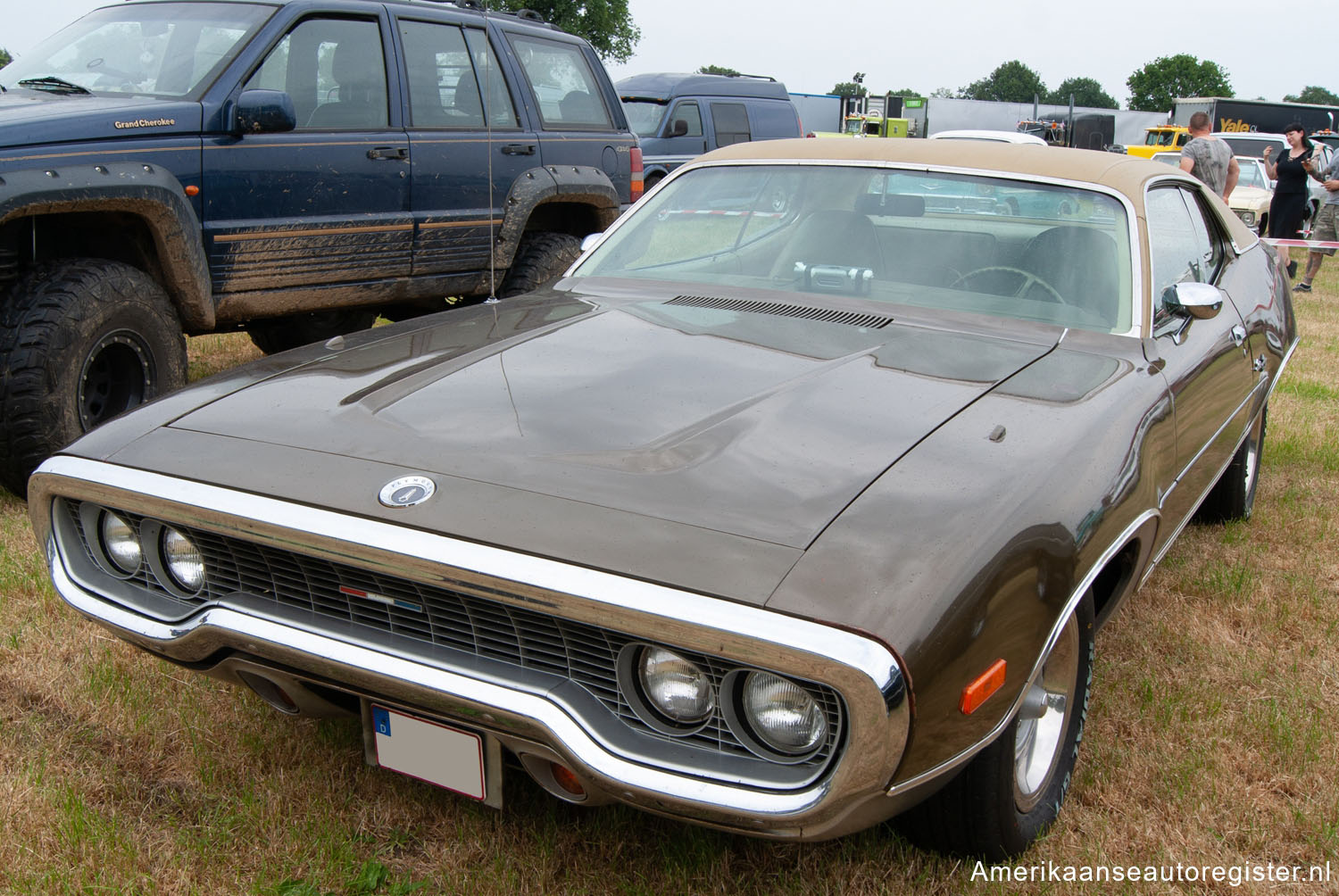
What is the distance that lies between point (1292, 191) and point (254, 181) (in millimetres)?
11333

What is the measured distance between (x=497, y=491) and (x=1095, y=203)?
206 centimetres

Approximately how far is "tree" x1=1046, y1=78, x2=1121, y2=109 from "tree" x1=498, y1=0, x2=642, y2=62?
63604 mm

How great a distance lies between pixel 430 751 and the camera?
2062 millimetres

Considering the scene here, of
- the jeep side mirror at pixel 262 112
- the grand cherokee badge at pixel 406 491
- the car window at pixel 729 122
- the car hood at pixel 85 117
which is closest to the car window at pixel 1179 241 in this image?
the grand cherokee badge at pixel 406 491

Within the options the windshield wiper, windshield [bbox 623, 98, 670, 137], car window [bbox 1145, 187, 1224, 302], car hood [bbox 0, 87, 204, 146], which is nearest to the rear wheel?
car window [bbox 1145, 187, 1224, 302]

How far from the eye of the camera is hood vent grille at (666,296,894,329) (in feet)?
9.80

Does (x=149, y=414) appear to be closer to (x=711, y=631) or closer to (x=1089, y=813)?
(x=711, y=631)

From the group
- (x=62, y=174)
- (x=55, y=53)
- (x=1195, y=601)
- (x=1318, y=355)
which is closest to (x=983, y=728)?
(x=1195, y=601)

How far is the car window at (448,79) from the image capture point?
5.50 m

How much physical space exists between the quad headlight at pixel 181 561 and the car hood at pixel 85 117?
94.8 inches

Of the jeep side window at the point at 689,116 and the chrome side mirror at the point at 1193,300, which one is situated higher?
the jeep side window at the point at 689,116

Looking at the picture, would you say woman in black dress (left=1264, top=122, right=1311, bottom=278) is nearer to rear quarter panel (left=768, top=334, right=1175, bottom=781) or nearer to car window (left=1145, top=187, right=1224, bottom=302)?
car window (left=1145, top=187, right=1224, bottom=302)

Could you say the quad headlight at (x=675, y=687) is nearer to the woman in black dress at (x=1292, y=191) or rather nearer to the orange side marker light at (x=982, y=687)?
the orange side marker light at (x=982, y=687)

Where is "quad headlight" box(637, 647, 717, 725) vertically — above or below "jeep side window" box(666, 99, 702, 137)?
below
